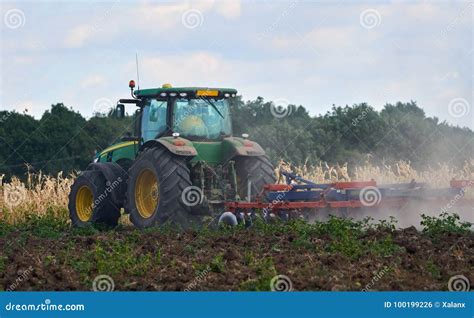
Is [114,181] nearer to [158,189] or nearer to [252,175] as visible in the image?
[158,189]

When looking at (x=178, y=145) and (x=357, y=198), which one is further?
(x=178, y=145)

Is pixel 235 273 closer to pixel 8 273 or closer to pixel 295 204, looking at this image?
pixel 8 273

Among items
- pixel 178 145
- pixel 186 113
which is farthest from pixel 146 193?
pixel 186 113

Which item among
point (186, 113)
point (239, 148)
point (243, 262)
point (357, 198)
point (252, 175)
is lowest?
point (243, 262)

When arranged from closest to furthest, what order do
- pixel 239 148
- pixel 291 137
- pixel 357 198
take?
pixel 357 198, pixel 239 148, pixel 291 137

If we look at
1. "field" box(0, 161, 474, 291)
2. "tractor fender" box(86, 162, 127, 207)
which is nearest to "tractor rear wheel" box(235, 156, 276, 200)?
"field" box(0, 161, 474, 291)

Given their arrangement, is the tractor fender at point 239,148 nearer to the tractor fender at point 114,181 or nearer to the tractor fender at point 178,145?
the tractor fender at point 178,145

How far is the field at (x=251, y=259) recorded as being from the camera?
8.41 meters

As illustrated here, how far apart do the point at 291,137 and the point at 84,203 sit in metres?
18.1

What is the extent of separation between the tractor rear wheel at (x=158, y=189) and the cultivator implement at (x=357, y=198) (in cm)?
94

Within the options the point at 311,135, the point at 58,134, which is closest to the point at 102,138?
the point at 58,134

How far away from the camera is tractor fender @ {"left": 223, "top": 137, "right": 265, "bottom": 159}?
14117 mm

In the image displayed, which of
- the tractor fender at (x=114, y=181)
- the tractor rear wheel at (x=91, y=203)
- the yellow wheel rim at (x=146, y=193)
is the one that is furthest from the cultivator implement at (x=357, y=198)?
the tractor rear wheel at (x=91, y=203)

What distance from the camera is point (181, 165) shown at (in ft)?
45.0
